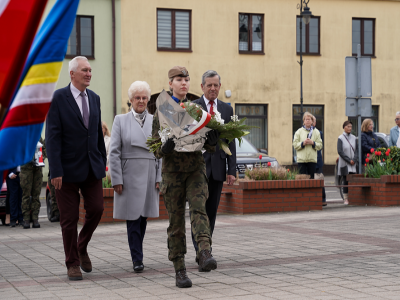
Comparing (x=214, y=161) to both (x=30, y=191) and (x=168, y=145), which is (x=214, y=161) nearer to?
(x=168, y=145)

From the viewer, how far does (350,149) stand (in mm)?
14008

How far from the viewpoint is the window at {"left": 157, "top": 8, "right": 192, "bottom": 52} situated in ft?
85.8

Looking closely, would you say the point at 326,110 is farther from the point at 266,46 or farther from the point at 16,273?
the point at 16,273

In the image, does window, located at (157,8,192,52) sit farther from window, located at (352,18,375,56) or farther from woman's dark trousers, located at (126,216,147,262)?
woman's dark trousers, located at (126,216,147,262)

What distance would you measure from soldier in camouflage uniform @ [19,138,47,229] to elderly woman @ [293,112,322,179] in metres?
5.41

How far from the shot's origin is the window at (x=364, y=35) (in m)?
28.7

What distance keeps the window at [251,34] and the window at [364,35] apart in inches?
176

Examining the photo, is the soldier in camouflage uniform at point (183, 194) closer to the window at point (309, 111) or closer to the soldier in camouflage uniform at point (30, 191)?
the soldier in camouflage uniform at point (30, 191)

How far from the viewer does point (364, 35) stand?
28.8m

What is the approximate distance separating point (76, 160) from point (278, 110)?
22.3 meters

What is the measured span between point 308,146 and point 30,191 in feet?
18.9

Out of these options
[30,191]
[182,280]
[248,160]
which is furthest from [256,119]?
[182,280]

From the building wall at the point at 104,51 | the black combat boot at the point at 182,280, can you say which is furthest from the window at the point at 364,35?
the black combat boot at the point at 182,280

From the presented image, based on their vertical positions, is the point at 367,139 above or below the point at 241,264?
above
